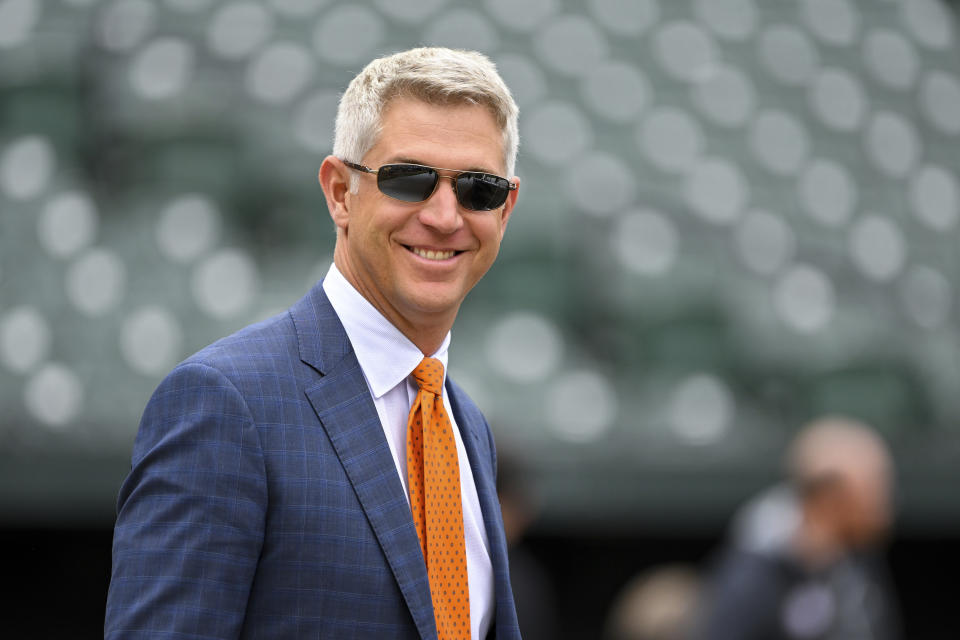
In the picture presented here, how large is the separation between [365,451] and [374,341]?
0.24 m

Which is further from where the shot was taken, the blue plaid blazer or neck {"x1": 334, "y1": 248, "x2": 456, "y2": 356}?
neck {"x1": 334, "y1": 248, "x2": 456, "y2": 356}

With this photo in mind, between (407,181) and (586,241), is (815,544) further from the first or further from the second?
(586,241)

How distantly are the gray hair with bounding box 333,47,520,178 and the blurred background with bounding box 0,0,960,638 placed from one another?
8.99 metres

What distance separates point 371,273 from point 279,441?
39cm

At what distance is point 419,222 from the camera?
6.23 ft

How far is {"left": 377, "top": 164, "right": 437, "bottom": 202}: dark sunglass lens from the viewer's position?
6.09ft

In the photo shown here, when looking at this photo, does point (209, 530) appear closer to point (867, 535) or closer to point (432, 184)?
point (432, 184)

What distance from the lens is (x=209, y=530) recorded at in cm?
155

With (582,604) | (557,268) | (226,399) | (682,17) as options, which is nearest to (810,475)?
(226,399)

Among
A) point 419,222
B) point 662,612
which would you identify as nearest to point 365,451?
point 419,222

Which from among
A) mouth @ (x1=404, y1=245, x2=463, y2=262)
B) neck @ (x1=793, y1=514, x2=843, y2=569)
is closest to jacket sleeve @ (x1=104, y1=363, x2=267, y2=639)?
mouth @ (x1=404, y1=245, x2=463, y2=262)

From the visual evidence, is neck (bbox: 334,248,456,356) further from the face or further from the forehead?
the forehead

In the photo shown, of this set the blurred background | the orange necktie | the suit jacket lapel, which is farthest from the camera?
the blurred background

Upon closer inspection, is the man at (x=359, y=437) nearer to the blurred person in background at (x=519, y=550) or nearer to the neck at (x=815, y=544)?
the blurred person in background at (x=519, y=550)
